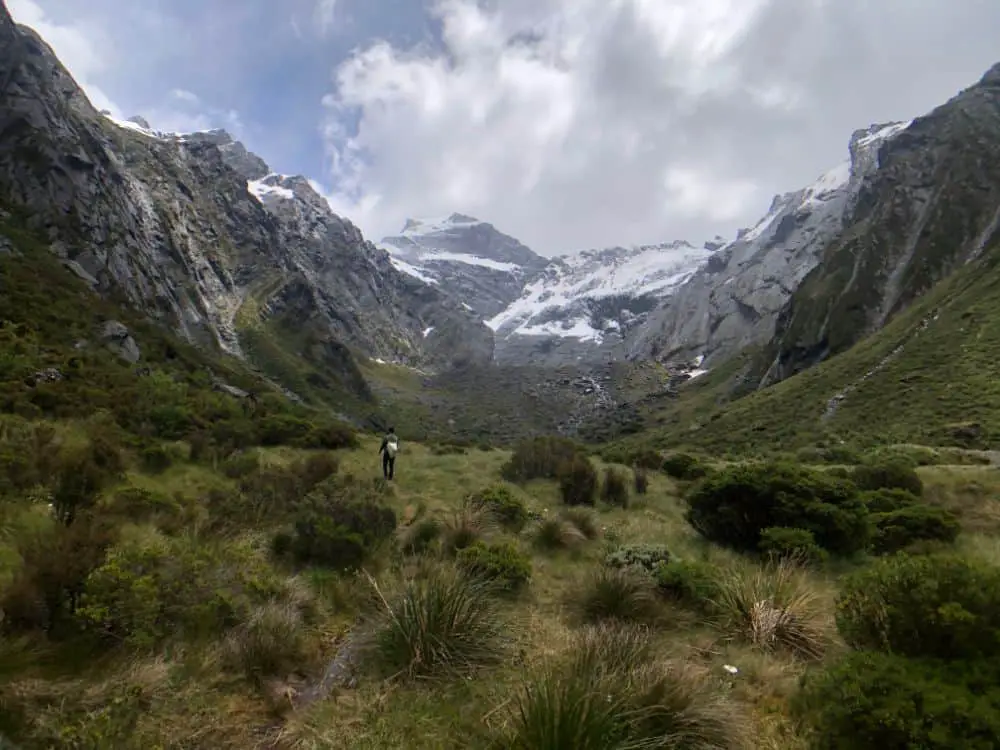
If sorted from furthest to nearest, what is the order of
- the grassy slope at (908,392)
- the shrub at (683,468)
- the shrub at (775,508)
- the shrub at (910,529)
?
the grassy slope at (908,392), the shrub at (683,468), the shrub at (910,529), the shrub at (775,508)

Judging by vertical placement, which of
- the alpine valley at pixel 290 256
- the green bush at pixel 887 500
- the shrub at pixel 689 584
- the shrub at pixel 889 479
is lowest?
the shrub at pixel 689 584

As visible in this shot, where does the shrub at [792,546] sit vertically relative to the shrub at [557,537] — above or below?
above

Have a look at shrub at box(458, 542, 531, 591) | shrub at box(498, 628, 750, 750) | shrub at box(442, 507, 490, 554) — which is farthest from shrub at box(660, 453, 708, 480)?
shrub at box(498, 628, 750, 750)

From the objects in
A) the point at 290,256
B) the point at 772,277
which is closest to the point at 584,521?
the point at 290,256

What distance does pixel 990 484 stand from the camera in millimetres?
14602

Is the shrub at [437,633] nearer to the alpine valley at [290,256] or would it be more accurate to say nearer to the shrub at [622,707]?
the shrub at [622,707]

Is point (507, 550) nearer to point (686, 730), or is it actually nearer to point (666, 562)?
point (666, 562)

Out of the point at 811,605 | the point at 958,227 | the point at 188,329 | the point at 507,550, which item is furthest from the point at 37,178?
the point at 958,227

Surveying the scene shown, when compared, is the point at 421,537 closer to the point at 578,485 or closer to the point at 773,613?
the point at 773,613

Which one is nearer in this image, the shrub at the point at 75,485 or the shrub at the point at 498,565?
the shrub at the point at 498,565

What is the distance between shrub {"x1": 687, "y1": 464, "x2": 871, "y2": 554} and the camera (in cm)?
966

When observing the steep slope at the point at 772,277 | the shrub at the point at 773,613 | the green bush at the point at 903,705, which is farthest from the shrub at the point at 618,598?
the steep slope at the point at 772,277

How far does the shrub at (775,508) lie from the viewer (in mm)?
9664

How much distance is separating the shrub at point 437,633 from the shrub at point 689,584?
2.53 meters
